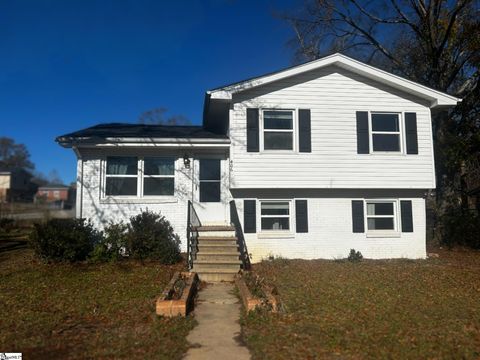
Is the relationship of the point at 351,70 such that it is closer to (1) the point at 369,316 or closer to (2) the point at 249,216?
(2) the point at 249,216

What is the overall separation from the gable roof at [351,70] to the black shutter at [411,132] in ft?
2.52

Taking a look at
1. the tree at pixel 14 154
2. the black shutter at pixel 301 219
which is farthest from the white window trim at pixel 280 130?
the tree at pixel 14 154

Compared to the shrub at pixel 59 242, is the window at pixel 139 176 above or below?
above

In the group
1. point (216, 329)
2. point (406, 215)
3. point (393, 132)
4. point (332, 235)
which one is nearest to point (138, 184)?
point (332, 235)

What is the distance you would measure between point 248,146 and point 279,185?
1565 mm

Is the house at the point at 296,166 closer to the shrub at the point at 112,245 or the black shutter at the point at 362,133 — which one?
the black shutter at the point at 362,133

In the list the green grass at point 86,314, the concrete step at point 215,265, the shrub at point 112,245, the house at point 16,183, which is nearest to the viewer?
the green grass at point 86,314

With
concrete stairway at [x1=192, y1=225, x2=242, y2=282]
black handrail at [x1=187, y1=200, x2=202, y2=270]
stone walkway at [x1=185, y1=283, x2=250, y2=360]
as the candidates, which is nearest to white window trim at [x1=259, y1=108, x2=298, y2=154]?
concrete stairway at [x1=192, y1=225, x2=242, y2=282]

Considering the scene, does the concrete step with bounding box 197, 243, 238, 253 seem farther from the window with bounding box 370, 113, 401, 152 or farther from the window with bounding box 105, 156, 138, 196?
the window with bounding box 370, 113, 401, 152

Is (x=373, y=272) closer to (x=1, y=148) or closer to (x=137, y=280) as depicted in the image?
(x=137, y=280)

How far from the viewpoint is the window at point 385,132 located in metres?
11.9

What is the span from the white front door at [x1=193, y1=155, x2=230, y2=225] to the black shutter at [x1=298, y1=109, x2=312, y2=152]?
2645 millimetres

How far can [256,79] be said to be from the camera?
11188 millimetres

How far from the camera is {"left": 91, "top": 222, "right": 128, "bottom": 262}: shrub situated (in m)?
10.6
